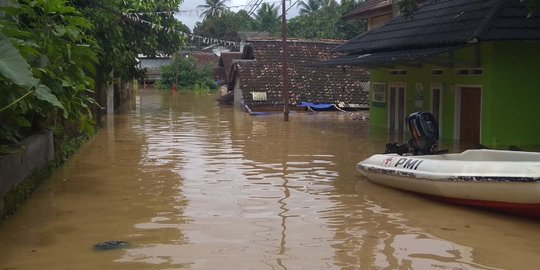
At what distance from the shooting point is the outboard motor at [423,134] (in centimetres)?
1183

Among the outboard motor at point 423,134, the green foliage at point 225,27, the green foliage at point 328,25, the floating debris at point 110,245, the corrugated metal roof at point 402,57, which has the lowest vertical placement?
the floating debris at point 110,245

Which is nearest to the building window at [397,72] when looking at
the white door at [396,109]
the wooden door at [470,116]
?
the white door at [396,109]

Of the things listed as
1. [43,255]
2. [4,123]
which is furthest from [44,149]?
[43,255]

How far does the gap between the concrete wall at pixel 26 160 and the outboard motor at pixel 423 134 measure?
22.4 ft

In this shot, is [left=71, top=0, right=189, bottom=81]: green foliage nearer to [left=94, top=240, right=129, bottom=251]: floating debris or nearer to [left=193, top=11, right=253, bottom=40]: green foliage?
[left=94, top=240, right=129, bottom=251]: floating debris

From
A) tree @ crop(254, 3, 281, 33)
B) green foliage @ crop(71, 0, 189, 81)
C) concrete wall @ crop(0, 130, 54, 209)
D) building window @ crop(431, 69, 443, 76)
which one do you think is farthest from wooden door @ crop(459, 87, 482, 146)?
tree @ crop(254, 3, 281, 33)

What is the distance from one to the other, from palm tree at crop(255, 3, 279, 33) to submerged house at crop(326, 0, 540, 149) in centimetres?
6178

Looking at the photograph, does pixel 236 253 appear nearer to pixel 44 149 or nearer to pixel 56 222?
pixel 56 222

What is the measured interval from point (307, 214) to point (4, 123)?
4.51m

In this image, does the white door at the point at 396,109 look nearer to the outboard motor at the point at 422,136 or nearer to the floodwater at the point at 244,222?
the floodwater at the point at 244,222

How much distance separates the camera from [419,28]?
62.9 ft

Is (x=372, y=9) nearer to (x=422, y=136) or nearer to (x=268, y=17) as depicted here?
(x=422, y=136)

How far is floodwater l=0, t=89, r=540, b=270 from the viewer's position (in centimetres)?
683

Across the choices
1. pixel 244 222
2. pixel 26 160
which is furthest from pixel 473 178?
pixel 26 160
